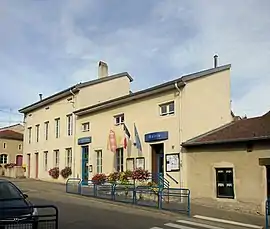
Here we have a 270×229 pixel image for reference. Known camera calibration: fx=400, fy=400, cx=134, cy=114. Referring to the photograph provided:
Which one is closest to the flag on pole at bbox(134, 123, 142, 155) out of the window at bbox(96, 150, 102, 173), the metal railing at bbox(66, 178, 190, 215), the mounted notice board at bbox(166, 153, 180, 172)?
the mounted notice board at bbox(166, 153, 180, 172)

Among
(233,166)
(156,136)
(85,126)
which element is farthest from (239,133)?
(85,126)

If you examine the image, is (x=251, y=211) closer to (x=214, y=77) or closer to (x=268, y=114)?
(x=268, y=114)

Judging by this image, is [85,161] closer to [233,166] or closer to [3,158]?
[233,166]

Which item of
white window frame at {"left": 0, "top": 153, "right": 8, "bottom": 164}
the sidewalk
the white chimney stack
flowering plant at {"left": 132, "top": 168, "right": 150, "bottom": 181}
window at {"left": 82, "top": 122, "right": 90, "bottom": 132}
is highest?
the white chimney stack

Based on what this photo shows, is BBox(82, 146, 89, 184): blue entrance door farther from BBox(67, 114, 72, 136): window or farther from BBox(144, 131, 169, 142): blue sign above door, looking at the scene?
BBox(144, 131, 169, 142): blue sign above door

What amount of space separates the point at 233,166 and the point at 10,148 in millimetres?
35242

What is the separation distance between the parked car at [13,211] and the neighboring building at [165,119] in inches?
376

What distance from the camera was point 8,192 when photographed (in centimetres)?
1168

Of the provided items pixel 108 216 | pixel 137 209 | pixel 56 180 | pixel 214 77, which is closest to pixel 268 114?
pixel 214 77

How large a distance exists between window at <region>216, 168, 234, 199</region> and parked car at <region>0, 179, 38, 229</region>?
9502mm

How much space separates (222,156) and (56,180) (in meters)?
16.3

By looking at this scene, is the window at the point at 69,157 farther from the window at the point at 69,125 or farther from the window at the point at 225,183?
the window at the point at 225,183

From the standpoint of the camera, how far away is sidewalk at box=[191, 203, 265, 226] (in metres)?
14.4

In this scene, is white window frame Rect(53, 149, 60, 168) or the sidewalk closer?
the sidewalk
